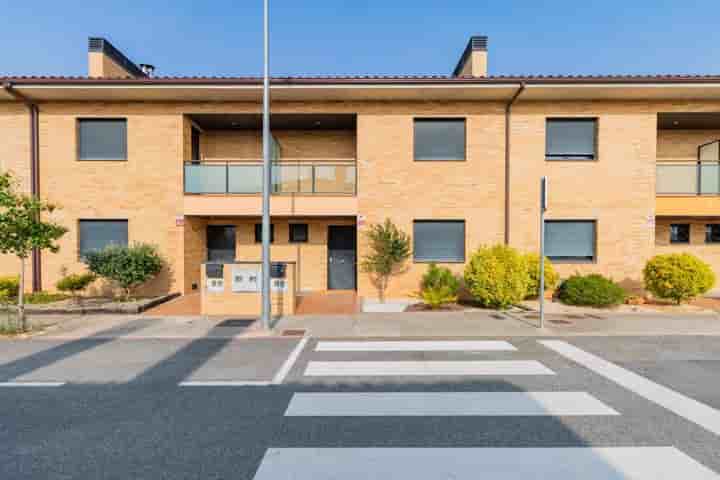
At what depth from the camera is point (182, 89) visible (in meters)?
10.8

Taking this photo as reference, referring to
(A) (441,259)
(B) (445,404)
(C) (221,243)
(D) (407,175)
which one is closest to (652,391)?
(B) (445,404)

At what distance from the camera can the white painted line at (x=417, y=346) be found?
6320 millimetres

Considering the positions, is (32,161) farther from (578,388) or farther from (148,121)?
(578,388)

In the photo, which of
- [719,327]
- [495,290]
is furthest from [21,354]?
[719,327]

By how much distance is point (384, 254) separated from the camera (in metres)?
11.0

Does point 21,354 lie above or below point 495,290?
below

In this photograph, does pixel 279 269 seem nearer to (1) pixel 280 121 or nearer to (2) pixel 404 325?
(2) pixel 404 325

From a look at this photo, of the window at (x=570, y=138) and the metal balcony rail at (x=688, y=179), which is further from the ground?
the window at (x=570, y=138)

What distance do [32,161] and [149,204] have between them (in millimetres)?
3958

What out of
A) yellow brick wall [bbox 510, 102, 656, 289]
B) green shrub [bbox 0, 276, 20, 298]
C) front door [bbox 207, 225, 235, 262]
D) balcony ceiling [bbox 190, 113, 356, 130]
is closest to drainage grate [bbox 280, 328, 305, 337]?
front door [bbox 207, 225, 235, 262]

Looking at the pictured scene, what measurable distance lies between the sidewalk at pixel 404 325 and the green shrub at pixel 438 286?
489 millimetres

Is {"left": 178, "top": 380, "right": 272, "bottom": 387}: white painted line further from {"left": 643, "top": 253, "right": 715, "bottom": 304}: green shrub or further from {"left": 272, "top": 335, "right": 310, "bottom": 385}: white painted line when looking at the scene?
{"left": 643, "top": 253, "right": 715, "bottom": 304}: green shrub

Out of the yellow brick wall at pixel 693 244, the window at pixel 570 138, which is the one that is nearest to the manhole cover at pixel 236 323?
the window at pixel 570 138

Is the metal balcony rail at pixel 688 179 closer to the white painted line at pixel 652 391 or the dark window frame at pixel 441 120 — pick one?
the dark window frame at pixel 441 120
